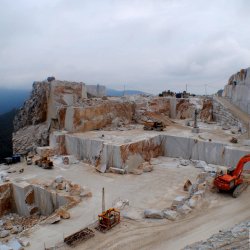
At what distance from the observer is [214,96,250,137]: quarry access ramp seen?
18.8 m

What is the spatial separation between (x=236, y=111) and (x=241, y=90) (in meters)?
1.58

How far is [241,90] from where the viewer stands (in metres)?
21.1

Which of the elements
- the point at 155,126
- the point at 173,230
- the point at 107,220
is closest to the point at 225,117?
the point at 155,126

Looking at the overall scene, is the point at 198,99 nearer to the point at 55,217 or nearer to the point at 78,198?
the point at 78,198

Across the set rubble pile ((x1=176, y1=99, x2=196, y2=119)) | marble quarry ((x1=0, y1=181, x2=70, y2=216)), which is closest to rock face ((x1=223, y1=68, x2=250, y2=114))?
rubble pile ((x1=176, y1=99, x2=196, y2=119))

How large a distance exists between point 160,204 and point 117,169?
4305mm

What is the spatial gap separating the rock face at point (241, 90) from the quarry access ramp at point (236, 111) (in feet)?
0.98

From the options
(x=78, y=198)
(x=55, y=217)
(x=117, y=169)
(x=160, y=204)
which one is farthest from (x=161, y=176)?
(x=55, y=217)

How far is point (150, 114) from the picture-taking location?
76.2 ft

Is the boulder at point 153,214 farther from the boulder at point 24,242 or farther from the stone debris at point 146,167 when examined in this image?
the stone debris at point 146,167

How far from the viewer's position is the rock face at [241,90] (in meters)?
20.3

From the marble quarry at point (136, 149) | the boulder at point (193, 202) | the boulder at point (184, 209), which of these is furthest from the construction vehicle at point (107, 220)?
the marble quarry at point (136, 149)

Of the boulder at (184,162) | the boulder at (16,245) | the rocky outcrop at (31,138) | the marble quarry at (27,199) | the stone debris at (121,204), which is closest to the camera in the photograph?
the boulder at (16,245)

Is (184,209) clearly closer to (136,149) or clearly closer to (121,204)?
(121,204)
